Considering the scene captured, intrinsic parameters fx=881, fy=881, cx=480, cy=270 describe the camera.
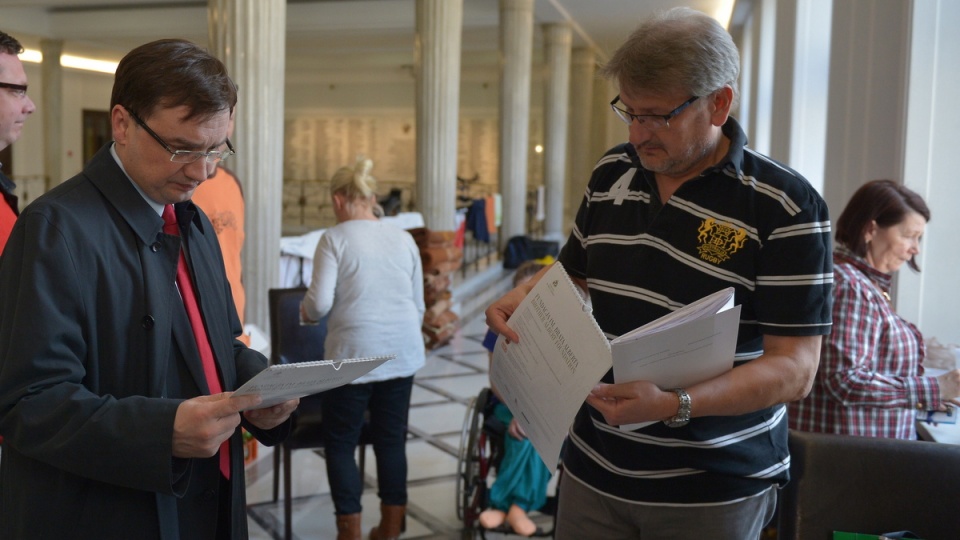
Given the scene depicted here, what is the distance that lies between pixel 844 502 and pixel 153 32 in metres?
18.3

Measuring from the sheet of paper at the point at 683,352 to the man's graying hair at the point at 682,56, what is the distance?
0.41m

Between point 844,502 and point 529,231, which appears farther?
point 529,231

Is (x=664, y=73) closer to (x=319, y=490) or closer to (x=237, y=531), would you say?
(x=237, y=531)

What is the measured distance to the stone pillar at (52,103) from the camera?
719 inches

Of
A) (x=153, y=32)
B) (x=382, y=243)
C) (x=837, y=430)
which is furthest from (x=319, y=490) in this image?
(x=153, y=32)

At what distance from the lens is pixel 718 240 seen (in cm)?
164

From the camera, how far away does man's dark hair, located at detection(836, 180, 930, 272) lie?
9.55 ft

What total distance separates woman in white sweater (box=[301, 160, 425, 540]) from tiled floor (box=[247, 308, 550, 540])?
303mm

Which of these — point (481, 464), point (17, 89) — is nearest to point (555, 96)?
point (481, 464)

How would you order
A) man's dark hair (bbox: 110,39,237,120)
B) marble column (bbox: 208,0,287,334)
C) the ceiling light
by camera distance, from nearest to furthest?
man's dark hair (bbox: 110,39,237,120) → marble column (bbox: 208,0,287,334) → the ceiling light

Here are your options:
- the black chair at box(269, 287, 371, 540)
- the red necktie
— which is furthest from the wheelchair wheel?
the red necktie

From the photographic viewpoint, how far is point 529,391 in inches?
68.2

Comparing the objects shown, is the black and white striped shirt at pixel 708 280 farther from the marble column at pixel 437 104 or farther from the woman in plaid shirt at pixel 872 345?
the marble column at pixel 437 104

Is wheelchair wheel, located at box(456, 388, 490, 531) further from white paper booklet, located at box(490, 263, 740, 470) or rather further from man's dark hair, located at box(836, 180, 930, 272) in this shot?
white paper booklet, located at box(490, 263, 740, 470)
